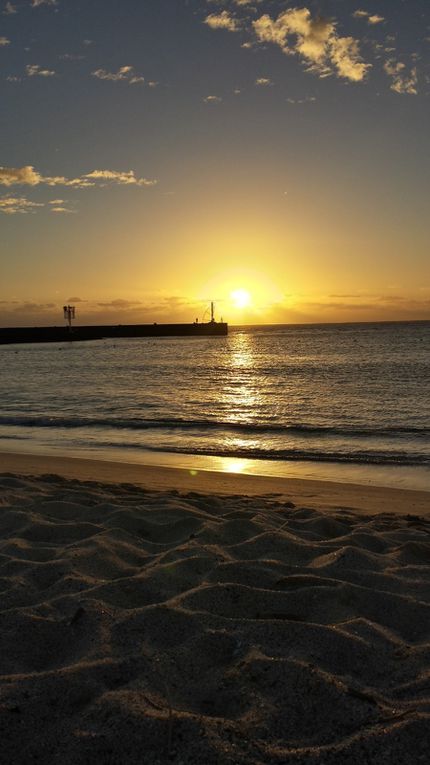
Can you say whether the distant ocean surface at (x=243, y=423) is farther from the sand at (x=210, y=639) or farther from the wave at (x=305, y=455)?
the sand at (x=210, y=639)

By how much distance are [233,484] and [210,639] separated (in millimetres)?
6070

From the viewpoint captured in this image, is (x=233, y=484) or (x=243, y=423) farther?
(x=243, y=423)

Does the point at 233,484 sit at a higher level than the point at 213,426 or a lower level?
higher

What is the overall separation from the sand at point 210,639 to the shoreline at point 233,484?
191cm

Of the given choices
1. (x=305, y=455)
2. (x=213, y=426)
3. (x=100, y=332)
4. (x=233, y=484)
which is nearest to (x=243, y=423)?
(x=213, y=426)

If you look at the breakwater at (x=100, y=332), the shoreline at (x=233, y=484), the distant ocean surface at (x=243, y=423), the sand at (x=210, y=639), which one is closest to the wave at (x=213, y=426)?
the distant ocean surface at (x=243, y=423)

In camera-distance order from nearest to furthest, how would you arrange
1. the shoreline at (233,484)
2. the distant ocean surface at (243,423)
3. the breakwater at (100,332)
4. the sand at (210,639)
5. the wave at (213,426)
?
the sand at (210,639)
the shoreline at (233,484)
the distant ocean surface at (243,423)
the wave at (213,426)
the breakwater at (100,332)

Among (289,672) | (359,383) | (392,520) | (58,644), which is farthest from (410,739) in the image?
(359,383)

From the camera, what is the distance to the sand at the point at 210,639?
236 cm

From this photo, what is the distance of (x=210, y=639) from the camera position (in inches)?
125

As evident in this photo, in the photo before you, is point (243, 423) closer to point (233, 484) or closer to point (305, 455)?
point (305, 455)

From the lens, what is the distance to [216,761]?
7.26 ft

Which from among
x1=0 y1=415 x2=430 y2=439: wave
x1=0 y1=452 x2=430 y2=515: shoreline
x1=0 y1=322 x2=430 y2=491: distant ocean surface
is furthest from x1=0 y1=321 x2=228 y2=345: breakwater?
x1=0 y1=452 x2=430 y2=515: shoreline

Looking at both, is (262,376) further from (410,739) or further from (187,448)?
(410,739)
